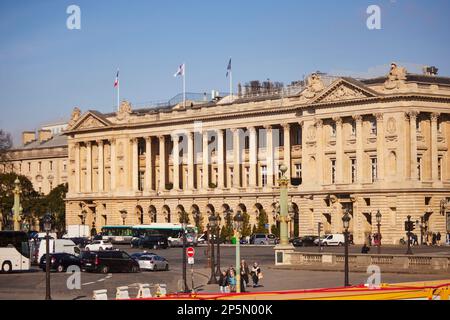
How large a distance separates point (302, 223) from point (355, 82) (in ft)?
55.9

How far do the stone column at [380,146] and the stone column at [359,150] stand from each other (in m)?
2.30

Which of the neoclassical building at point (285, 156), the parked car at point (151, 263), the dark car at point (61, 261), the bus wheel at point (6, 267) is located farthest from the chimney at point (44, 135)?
the bus wheel at point (6, 267)

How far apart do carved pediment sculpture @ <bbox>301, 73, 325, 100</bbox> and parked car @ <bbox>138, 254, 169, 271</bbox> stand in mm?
52790

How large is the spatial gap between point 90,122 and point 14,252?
9103 centimetres

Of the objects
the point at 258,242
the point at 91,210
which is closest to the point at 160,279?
the point at 258,242

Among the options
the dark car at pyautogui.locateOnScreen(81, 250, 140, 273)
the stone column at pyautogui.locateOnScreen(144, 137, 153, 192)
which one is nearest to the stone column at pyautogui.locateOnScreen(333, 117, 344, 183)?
the stone column at pyautogui.locateOnScreen(144, 137, 153, 192)

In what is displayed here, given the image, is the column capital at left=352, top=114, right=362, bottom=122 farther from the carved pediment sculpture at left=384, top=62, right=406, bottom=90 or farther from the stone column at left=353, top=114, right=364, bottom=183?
the carved pediment sculpture at left=384, top=62, right=406, bottom=90

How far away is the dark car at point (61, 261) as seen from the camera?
73.6 metres

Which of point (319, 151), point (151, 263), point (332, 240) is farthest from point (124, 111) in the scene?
point (151, 263)

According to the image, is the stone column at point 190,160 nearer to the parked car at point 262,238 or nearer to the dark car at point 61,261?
the parked car at point 262,238

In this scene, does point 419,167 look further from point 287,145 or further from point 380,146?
point 287,145
